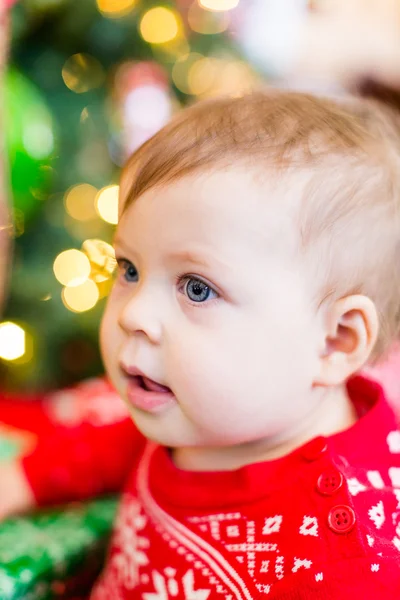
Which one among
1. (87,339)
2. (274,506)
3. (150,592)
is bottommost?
(87,339)

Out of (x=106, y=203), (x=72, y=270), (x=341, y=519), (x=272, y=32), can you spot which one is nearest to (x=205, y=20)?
(x=272, y=32)

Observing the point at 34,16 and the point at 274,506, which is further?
the point at 34,16

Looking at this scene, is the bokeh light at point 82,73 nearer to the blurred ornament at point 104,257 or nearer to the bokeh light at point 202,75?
the bokeh light at point 202,75

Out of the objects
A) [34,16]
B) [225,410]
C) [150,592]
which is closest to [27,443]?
[150,592]

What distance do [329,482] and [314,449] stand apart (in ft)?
0.12

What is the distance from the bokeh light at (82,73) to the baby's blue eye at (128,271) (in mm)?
787

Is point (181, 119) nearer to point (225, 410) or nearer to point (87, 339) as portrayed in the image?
point (225, 410)

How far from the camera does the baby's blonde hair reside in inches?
22.3

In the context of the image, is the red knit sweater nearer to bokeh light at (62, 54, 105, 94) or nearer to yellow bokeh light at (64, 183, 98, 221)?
yellow bokeh light at (64, 183, 98, 221)

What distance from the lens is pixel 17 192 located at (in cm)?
115

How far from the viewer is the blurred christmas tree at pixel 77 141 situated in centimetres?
129

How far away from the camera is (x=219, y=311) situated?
1.90ft

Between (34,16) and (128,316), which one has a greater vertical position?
(34,16)

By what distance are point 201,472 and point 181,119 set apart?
351mm
